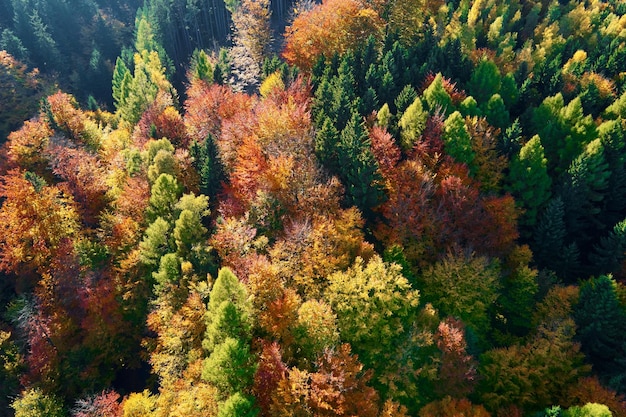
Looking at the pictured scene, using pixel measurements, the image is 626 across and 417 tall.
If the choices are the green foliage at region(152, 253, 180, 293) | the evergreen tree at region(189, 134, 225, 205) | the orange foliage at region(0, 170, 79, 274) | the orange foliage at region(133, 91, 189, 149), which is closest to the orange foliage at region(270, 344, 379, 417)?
the green foliage at region(152, 253, 180, 293)

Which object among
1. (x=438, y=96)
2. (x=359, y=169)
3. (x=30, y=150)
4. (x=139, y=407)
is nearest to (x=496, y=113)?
(x=438, y=96)

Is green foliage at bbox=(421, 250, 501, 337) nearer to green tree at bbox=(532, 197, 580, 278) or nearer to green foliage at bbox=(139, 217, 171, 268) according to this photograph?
green tree at bbox=(532, 197, 580, 278)

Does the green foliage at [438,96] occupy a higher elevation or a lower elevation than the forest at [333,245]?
higher

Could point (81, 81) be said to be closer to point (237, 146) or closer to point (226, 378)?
point (237, 146)

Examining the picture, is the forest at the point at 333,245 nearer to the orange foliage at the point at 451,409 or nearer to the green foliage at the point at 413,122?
the green foliage at the point at 413,122

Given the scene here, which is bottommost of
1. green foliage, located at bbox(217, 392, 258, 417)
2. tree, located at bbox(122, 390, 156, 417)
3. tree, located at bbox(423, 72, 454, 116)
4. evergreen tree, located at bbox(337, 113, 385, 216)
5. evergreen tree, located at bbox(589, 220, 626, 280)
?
tree, located at bbox(122, 390, 156, 417)

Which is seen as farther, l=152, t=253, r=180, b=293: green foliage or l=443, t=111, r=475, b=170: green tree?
l=443, t=111, r=475, b=170: green tree

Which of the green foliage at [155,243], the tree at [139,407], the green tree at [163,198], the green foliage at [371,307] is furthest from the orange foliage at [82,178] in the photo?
the green foliage at [371,307]
